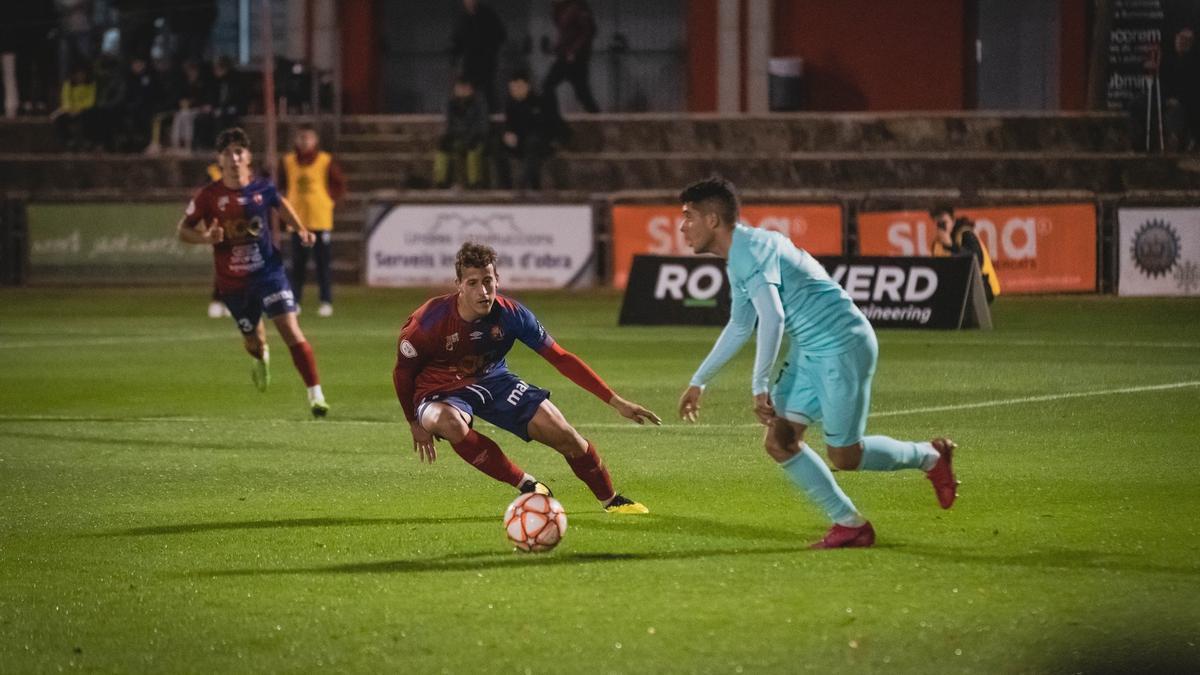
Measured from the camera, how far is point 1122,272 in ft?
79.9

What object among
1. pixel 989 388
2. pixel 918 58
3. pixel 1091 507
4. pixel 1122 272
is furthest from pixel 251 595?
pixel 918 58

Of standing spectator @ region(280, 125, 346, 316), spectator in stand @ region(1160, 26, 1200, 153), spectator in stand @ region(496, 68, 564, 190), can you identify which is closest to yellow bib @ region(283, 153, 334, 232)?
standing spectator @ region(280, 125, 346, 316)


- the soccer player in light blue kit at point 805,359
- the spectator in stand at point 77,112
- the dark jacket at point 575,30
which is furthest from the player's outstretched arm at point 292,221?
the spectator in stand at point 77,112

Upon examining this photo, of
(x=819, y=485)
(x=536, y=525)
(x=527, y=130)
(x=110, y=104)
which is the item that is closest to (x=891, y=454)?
(x=819, y=485)

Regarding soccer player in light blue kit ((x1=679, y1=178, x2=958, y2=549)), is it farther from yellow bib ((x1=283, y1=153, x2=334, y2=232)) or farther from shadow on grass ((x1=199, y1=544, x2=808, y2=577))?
yellow bib ((x1=283, y1=153, x2=334, y2=232))

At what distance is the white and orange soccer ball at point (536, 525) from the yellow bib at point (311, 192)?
16.3 m

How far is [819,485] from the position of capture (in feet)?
26.0

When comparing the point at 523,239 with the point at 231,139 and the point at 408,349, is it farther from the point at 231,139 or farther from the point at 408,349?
the point at 408,349

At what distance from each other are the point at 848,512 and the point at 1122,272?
17.4 m

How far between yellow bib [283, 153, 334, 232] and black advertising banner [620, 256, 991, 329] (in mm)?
4773

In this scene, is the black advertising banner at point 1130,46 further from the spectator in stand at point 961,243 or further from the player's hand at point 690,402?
the player's hand at point 690,402

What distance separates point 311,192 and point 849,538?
1687 cm

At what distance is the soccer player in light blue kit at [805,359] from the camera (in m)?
7.80

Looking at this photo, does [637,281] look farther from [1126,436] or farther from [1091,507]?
[1091,507]
